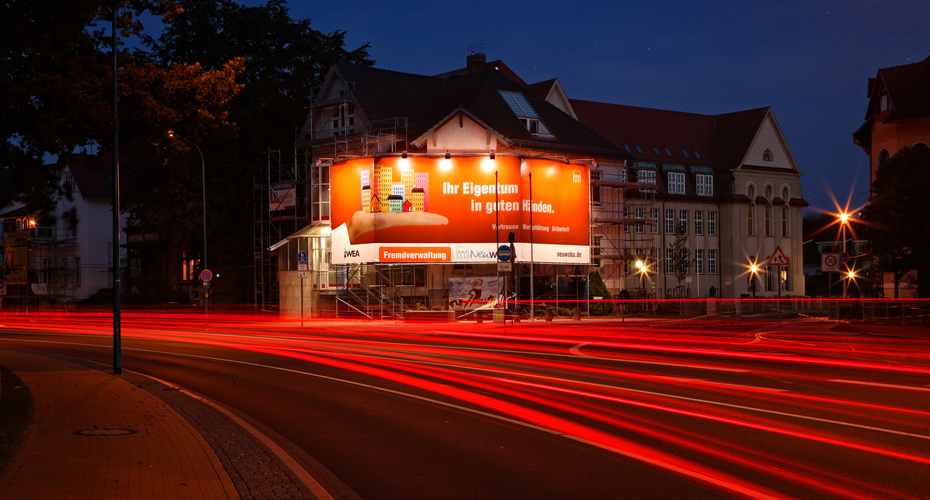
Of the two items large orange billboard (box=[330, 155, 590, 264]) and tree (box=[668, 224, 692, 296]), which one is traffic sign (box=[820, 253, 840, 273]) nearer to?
large orange billboard (box=[330, 155, 590, 264])

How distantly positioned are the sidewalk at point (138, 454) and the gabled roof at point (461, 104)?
36.4m

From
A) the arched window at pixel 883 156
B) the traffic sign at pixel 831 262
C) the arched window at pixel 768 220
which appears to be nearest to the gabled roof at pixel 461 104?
the arched window at pixel 883 156

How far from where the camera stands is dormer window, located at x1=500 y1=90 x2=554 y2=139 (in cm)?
Result: 5172

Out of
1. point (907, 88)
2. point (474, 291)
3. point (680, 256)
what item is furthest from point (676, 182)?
point (474, 291)

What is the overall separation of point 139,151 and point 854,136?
169 feet

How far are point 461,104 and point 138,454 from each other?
42399 mm

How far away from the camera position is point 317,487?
802cm

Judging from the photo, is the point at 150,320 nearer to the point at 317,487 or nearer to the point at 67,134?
the point at 67,134

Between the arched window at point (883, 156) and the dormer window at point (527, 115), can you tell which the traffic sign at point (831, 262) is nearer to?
the dormer window at point (527, 115)

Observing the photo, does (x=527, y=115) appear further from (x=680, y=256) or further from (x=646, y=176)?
(x=646, y=176)

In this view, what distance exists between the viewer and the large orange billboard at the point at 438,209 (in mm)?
45875

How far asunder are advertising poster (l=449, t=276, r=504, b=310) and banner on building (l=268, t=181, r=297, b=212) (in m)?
13.7

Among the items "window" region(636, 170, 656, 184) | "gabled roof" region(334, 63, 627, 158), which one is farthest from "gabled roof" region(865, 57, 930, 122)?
"window" region(636, 170, 656, 184)

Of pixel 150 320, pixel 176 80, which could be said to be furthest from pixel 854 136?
pixel 176 80
